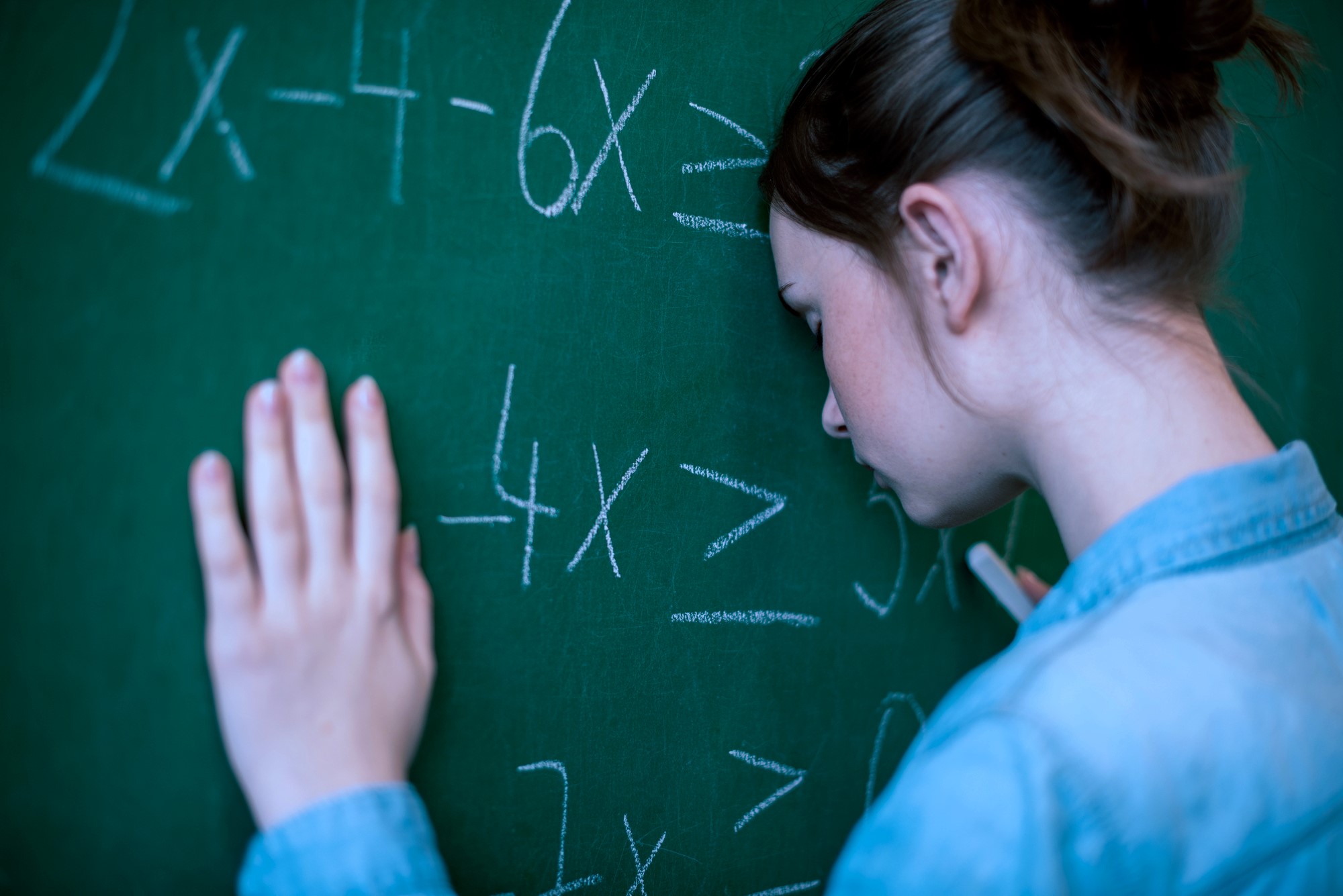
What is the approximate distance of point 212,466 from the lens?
1.82 ft

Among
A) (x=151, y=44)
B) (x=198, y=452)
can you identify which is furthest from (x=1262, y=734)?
(x=151, y=44)

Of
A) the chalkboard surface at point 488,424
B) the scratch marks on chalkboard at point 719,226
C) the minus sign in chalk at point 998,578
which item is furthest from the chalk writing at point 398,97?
the minus sign in chalk at point 998,578

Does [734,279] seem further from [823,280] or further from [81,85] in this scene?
[81,85]

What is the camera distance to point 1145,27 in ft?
1.98

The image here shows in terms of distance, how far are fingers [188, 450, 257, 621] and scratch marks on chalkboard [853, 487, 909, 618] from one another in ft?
1.87

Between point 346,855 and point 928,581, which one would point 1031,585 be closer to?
point 928,581

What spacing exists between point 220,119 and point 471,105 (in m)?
0.17

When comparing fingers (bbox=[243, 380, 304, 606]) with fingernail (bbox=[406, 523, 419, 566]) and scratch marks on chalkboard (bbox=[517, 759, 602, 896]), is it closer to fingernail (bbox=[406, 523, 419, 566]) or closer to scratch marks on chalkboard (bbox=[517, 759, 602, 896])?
fingernail (bbox=[406, 523, 419, 566])

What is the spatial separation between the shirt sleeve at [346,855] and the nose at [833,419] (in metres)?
0.47

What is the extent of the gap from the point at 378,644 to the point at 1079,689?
0.41 m

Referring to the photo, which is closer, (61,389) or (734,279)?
(61,389)

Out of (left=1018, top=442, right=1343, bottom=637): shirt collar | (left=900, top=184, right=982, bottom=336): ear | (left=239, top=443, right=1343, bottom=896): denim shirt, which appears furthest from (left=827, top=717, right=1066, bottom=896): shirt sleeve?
(left=900, top=184, right=982, bottom=336): ear

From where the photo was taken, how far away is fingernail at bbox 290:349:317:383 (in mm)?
582

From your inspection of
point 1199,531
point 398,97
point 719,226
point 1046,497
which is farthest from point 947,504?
point 398,97
